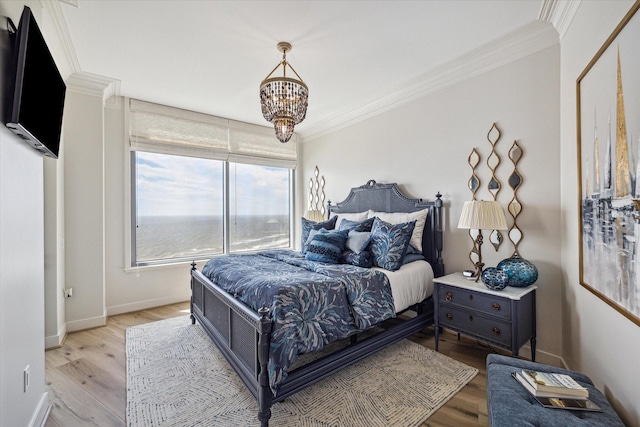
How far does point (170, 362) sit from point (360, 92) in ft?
11.7

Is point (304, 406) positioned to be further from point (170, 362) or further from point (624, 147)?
point (624, 147)

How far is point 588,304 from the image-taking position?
1768 mm

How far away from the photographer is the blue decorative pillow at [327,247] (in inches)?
115

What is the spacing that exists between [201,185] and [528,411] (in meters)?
4.43

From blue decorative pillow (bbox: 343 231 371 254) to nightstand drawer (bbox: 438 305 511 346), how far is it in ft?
2.98

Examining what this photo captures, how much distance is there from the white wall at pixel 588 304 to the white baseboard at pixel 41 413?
10.0 feet

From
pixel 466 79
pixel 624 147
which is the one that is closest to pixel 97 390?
pixel 624 147

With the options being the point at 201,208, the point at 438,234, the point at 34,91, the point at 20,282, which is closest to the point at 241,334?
the point at 20,282

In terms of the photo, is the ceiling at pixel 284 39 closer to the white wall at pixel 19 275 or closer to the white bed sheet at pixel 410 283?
the white wall at pixel 19 275

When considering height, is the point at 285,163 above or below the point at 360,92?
below

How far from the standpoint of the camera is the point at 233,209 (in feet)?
15.5

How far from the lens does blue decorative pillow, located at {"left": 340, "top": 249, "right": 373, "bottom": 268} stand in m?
2.80

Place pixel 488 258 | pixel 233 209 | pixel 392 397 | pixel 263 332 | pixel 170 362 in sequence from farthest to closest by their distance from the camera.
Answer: pixel 233 209
pixel 488 258
pixel 170 362
pixel 392 397
pixel 263 332

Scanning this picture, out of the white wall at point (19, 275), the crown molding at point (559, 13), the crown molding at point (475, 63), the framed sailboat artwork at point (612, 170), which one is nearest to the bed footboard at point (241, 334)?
the white wall at point (19, 275)
